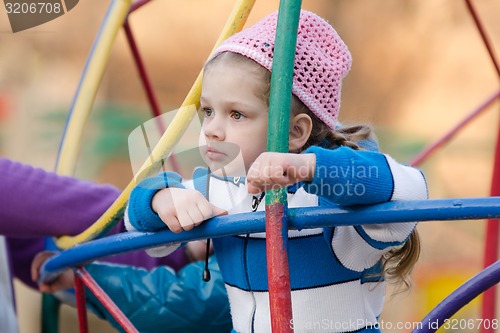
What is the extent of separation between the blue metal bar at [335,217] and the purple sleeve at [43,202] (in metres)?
0.31

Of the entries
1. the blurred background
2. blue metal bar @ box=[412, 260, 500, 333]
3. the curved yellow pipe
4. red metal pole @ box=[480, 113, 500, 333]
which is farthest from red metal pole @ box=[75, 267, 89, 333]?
the blurred background

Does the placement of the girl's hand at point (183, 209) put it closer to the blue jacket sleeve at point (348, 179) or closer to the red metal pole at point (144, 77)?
the blue jacket sleeve at point (348, 179)

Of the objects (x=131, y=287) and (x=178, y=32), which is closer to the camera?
(x=131, y=287)

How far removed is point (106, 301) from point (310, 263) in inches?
10.5

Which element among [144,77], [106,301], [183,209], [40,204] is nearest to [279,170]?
[183,209]

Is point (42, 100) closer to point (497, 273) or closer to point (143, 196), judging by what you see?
point (143, 196)

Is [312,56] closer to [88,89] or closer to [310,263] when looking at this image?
[310,263]

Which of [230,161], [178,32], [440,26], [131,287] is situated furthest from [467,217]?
[440,26]

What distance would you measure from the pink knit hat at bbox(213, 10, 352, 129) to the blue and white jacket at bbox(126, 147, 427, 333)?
0.33ft

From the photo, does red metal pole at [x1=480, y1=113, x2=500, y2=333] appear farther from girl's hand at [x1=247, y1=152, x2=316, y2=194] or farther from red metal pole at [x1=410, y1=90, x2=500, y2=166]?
girl's hand at [x1=247, y1=152, x2=316, y2=194]

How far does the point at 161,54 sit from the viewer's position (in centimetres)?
344

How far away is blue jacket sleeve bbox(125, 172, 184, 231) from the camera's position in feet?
3.00

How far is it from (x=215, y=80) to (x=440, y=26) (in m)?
2.92

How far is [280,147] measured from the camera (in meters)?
0.74
